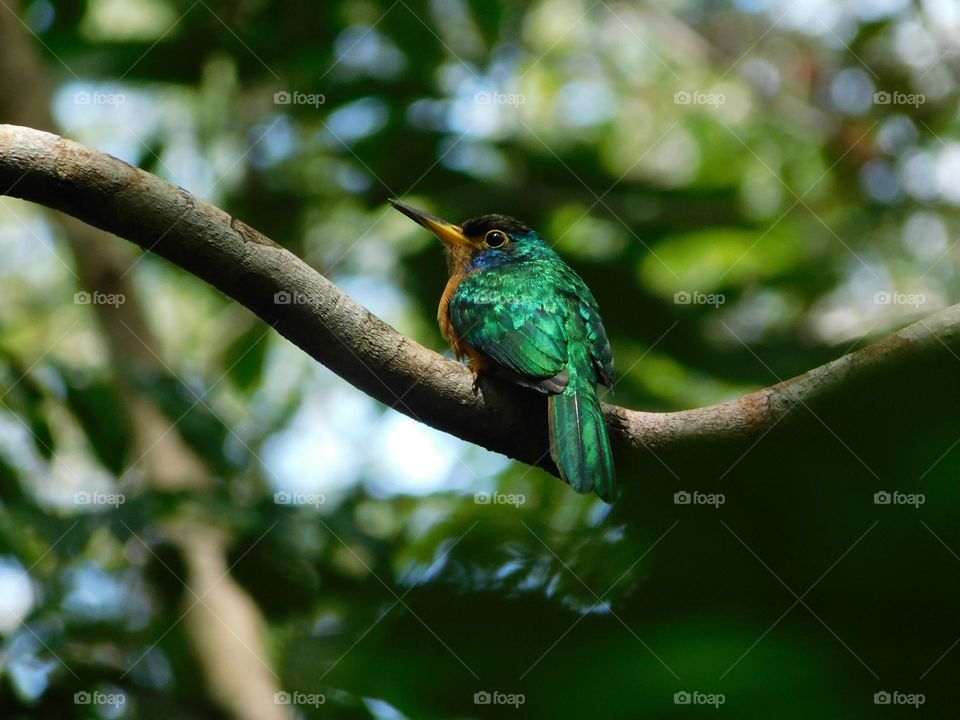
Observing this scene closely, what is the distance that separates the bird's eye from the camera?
15.7 feet

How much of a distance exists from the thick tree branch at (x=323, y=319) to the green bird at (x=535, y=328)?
19cm

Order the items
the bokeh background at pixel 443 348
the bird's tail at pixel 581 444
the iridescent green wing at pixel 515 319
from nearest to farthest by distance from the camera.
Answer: the bokeh background at pixel 443 348 < the bird's tail at pixel 581 444 < the iridescent green wing at pixel 515 319

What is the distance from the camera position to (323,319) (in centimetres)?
257

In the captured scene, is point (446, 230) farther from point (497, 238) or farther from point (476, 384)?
point (476, 384)

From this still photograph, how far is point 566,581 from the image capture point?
2.71 m

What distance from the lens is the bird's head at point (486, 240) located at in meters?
4.71

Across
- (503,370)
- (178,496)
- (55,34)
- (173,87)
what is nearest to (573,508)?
(503,370)

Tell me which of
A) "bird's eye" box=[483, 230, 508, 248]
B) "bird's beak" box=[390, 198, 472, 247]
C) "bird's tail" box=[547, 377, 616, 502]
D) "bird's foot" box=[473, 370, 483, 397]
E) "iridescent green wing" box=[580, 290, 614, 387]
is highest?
"bird's beak" box=[390, 198, 472, 247]

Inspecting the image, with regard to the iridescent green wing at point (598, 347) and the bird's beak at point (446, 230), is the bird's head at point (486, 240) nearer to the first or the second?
the bird's beak at point (446, 230)

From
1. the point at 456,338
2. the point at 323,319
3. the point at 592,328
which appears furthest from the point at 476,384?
the point at 456,338

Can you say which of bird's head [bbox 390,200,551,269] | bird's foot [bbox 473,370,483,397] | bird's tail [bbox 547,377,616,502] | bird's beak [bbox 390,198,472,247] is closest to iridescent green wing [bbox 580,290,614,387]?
bird's tail [bbox 547,377,616,502]

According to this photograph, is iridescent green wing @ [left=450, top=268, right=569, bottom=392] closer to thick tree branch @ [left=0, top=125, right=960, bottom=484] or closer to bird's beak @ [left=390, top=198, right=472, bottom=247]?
thick tree branch @ [left=0, top=125, right=960, bottom=484]

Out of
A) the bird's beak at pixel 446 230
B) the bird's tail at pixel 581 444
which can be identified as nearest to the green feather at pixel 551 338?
the bird's tail at pixel 581 444

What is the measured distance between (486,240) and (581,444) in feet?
6.88
